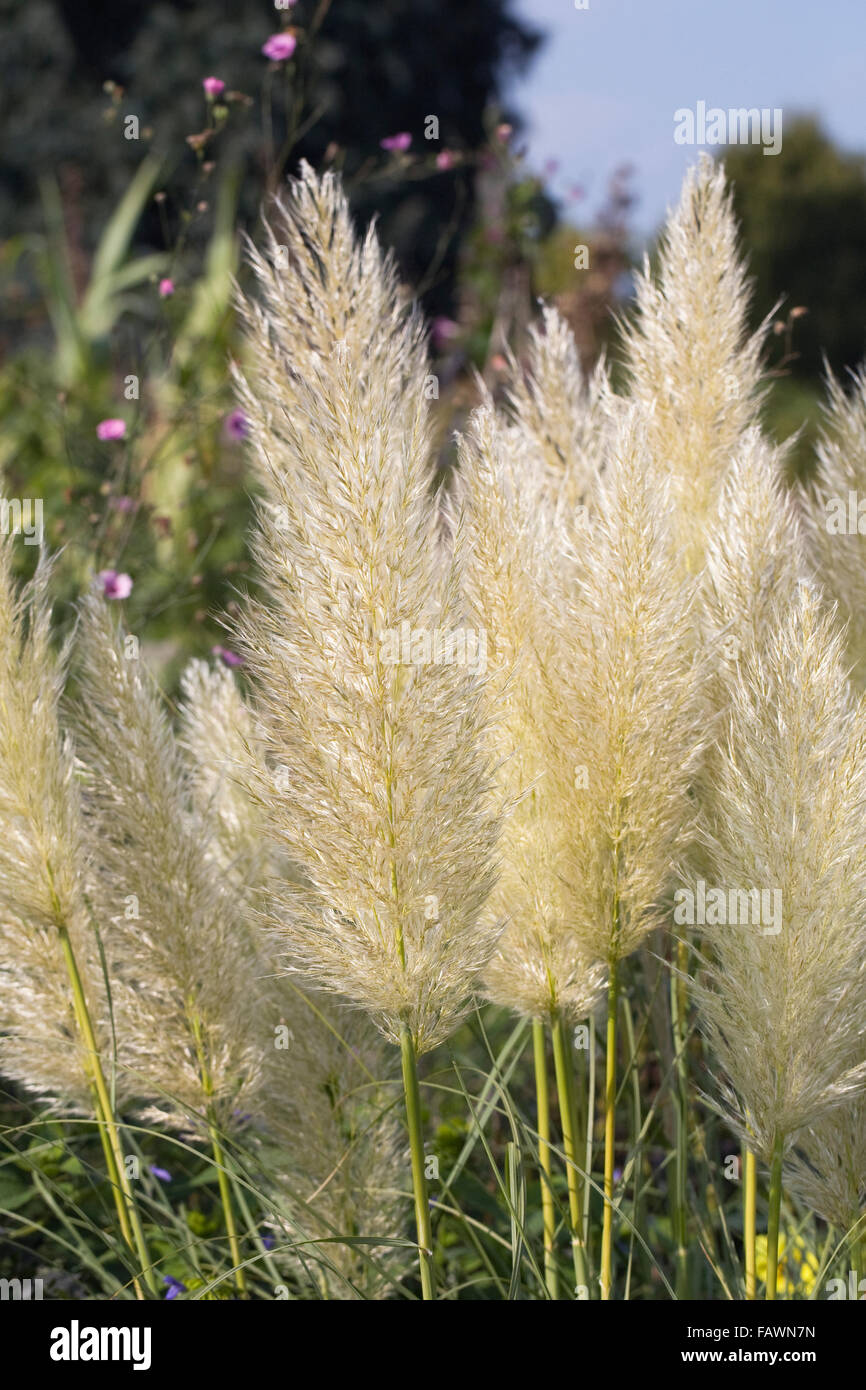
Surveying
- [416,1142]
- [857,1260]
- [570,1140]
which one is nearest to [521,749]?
[416,1142]

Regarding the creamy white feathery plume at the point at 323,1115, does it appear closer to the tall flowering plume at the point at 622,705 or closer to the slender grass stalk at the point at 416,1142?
the slender grass stalk at the point at 416,1142

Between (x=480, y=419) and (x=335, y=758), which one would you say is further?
(x=480, y=419)

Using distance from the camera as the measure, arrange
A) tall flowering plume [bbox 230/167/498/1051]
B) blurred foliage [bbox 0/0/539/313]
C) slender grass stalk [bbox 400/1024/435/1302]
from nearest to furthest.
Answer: tall flowering plume [bbox 230/167/498/1051], slender grass stalk [bbox 400/1024/435/1302], blurred foliage [bbox 0/0/539/313]

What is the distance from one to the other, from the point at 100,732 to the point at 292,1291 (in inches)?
37.5

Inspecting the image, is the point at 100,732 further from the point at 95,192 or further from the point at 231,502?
the point at 95,192

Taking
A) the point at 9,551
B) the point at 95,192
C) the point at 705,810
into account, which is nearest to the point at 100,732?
the point at 9,551

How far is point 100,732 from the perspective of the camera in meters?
1.69

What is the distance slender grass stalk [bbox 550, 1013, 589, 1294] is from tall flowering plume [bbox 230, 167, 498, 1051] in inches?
11.7

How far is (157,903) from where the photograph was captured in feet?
5.46

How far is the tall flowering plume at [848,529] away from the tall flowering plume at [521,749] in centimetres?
52

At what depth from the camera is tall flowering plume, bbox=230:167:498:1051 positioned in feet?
4.15

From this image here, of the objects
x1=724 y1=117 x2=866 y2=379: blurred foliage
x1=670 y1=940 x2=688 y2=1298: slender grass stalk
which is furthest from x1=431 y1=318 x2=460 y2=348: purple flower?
x1=724 y1=117 x2=866 y2=379: blurred foliage

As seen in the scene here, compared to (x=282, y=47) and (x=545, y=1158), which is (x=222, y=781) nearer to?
(x=545, y=1158)

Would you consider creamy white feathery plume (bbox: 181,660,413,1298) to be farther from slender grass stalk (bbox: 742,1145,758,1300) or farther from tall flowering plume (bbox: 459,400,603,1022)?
slender grass stalk (bbox: 742,1145,758,1300)
